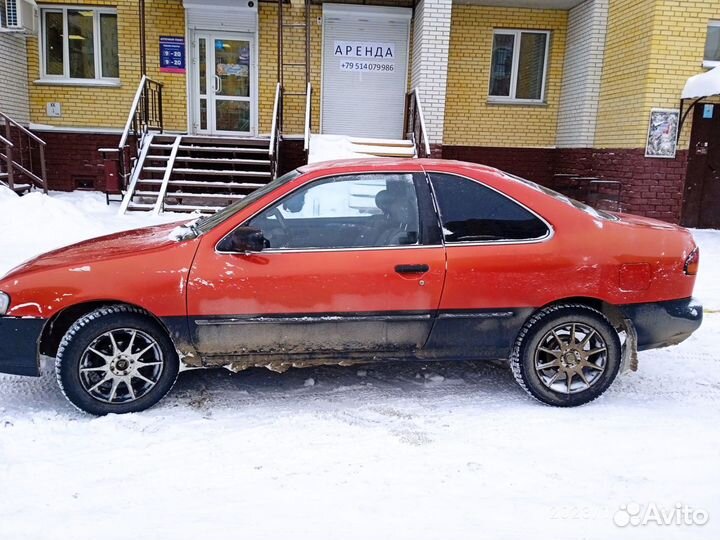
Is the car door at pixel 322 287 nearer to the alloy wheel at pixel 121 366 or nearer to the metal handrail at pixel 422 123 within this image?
the alloy wheel at pixel 121 366

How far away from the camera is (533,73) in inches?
514

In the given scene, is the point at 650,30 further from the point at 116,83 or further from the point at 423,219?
the point at 116,83

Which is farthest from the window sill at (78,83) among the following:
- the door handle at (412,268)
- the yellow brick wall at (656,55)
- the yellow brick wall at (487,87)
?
the door handle at (412,268)

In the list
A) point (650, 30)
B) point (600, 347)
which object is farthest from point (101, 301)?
point (650, 30)

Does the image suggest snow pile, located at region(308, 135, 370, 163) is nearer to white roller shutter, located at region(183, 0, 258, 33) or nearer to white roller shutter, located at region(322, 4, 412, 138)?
white roller shutter, located at region(322, 4, 412, 138)

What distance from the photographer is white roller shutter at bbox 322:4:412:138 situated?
485 inches

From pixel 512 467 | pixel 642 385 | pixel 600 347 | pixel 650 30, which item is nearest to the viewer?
pixel 512 467

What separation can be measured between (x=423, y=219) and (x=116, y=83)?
10.9 metres

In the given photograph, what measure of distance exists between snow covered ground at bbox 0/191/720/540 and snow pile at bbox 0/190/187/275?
391cm

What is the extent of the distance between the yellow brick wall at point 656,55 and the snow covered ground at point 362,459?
23.2 feet

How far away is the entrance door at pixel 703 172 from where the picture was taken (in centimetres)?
1062

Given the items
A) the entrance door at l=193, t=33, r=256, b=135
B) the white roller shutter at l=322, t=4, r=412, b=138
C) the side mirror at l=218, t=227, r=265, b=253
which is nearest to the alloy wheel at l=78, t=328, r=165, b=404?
the side mirror at l=218, t=227, r=265, b=253

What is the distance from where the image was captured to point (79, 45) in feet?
41.1

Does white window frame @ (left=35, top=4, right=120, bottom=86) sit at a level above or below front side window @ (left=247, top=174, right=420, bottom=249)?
above
